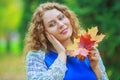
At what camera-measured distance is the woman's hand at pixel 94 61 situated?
14.8 feet

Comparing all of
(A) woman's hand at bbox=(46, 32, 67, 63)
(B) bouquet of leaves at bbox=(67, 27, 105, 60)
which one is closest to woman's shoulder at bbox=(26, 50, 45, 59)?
(A) woman's hand at bbox=(46, 32, 67, 63)

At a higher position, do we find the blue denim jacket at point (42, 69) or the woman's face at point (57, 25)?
the woman's face at point (57, 25)

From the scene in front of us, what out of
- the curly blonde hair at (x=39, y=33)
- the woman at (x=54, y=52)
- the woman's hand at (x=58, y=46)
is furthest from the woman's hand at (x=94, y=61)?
the curly blonde hair at (x=39, y=33)

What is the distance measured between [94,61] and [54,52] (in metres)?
0.39

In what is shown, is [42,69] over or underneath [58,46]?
underneath

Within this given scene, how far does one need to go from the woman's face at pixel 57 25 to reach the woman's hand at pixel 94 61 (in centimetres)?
29

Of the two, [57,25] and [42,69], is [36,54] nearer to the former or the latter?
[42,69]

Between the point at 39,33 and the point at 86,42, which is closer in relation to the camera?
the point at 86,42

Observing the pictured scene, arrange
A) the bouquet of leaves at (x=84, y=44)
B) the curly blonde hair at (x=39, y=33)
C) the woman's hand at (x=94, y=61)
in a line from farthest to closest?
1. the curly blonde hair at (x=39, y=33)
2. the woman's hand at (x=94, y=61)
3. the bouquet of leaves at (x=84, y=44)

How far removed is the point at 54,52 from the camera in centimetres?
471

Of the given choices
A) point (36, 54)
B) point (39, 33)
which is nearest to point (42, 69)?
point (36, 54)

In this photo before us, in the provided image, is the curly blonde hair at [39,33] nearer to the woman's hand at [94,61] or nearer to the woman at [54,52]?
the woman at [54,52]

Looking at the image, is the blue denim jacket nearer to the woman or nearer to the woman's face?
the woman

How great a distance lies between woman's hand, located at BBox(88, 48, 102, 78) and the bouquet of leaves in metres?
0.06
